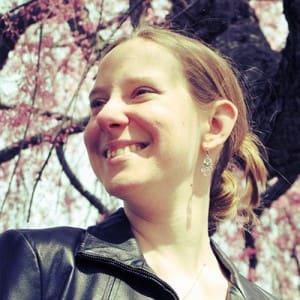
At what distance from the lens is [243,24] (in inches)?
116

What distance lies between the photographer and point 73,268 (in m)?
1.04

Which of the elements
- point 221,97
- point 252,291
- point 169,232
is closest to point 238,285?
point 252,291

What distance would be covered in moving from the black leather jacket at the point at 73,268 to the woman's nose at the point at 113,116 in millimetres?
227

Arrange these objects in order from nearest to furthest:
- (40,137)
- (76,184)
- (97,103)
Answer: (97,103) < (40,137) < (76,184)

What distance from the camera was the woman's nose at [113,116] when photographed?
112 cm

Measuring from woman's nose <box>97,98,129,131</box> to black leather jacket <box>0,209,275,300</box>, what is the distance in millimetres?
227

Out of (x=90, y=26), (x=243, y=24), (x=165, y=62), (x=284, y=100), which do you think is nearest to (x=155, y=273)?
(x=165, y=62)

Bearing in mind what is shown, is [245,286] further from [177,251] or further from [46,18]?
[46,18]

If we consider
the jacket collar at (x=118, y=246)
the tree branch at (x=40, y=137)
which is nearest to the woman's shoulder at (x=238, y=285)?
the jacket collar at (x=118, y=246)

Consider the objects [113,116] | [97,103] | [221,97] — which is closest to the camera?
[113,116]

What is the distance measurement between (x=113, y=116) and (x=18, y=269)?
1.14ft

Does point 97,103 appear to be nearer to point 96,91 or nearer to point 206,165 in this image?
point 96,91

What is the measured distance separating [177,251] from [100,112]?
0.34m

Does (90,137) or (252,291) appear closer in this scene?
(90,137)
